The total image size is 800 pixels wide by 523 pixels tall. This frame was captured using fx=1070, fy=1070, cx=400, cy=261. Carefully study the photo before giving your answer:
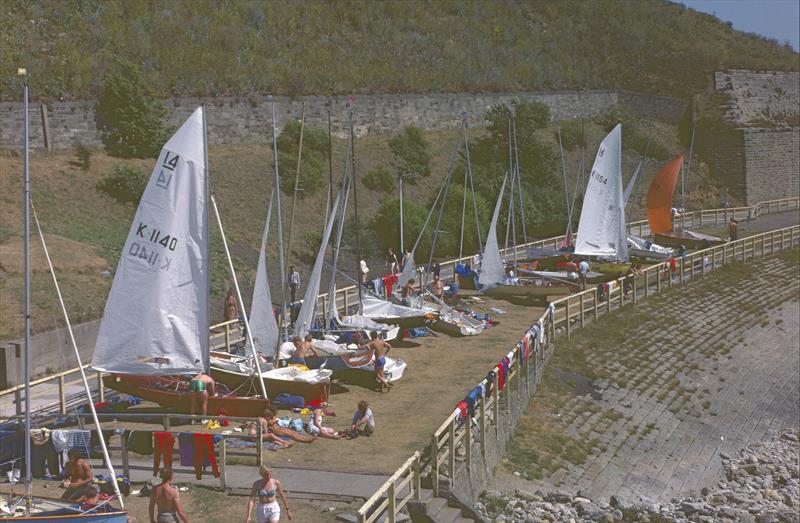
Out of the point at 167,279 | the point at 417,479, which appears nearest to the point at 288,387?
the point at 167,279

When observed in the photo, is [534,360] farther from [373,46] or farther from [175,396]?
[373,46]

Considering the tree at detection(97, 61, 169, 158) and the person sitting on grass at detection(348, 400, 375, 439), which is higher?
the tree at detection(97, 61, 169, 158)

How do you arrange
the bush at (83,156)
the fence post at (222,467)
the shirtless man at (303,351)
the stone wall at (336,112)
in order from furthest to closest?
the stone wall at (336,112) → the bush at (83,156) → the shirtless man at (303,351) → the fence post at (222,467)

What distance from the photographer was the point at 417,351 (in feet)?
94.0

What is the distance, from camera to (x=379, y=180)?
56.5 metres

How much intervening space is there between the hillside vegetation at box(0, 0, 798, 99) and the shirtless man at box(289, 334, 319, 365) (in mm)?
29763

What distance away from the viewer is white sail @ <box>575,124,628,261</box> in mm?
40281

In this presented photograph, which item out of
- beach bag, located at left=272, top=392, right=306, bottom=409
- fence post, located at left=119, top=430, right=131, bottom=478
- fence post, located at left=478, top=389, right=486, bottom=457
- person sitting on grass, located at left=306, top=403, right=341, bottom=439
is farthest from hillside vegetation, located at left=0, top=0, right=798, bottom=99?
fence post, located at left=478, top=389, right=486, bottom=457

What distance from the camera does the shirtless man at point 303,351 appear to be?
78.5ft

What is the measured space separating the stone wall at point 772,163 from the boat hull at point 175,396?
59.4m

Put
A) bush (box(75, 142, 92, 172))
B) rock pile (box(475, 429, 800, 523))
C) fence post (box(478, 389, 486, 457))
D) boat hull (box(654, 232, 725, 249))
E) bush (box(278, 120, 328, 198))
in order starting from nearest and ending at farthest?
rock pile (box(475, 429, 800, 523)), fence post (box(478, 389, 486, 457)), bush (box(75, 142, 92, 172)), boat hull (box(654, 232, 725, 249)), bush (box(278, 120, 328, 198))

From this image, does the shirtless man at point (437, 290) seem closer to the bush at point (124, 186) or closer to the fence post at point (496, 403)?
the fence post at point (496, 403)

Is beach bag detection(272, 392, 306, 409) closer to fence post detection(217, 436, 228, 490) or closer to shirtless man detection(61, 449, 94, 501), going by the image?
fence post detection(217, 436, 228, 490)

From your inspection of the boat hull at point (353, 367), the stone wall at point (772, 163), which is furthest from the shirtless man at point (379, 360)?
the stone wall at point (772, 163)
